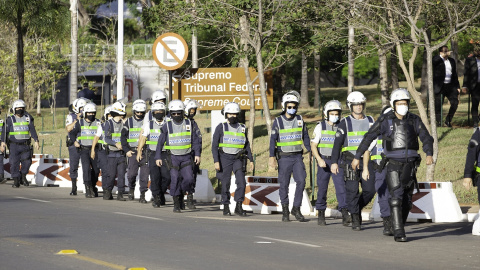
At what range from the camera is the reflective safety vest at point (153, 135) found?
18.9m

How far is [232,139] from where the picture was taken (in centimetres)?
1720

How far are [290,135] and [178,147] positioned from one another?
2.78 m

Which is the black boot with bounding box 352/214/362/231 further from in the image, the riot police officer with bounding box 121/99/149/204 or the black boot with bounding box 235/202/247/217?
the riot police officer with bounding box 121/99/149/204

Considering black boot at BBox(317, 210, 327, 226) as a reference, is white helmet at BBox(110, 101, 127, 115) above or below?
above

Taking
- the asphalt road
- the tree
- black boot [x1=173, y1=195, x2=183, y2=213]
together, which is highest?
the tree

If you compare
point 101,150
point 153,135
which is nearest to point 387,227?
A: point 153,135

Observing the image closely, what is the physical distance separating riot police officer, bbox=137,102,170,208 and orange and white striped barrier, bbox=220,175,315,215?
62.4 inches

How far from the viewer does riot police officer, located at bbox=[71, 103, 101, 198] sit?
2122 centimetres

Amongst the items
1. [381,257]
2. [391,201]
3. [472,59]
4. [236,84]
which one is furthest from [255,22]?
[381,257]

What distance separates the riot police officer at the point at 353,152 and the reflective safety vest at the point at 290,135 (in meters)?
1.42

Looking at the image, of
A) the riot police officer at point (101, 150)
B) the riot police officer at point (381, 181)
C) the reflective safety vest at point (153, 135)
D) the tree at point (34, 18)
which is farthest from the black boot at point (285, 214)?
the tree at point (34, 18)

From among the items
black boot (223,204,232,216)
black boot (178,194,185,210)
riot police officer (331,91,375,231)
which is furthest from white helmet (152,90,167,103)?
riot police officer (331,91,375,231)

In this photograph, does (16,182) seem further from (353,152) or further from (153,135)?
(353,152)

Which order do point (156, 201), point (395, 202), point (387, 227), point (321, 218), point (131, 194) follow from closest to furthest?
point (395, 202), point (387, 227), point (321, 218), point (156, 201), point (131, 194)
